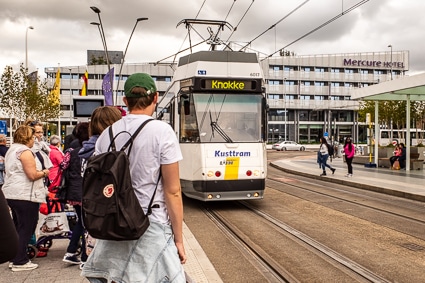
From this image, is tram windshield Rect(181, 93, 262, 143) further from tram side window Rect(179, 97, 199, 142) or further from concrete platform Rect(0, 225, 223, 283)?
concrete platform Rect(0, 225, 223, 283)

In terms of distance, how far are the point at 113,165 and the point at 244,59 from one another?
8973mm

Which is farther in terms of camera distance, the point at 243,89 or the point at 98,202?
the point at 243,89

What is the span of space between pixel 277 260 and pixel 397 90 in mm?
16654

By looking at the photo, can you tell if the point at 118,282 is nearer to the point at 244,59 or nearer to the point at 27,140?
the point at 27,140

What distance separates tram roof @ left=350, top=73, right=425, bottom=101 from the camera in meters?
18.9

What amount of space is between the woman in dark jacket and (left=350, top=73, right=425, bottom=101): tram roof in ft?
52.8

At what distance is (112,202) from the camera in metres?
2.49

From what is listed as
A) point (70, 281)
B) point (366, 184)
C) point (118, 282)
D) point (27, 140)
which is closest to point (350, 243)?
point (70, 281)

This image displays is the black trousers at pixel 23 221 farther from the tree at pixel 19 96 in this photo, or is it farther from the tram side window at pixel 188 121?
the tree at pixel 19 96

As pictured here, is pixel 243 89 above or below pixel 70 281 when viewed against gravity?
above

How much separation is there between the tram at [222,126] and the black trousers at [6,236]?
8.58 metres

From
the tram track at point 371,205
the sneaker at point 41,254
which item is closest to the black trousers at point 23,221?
the sneaker at point 41,254

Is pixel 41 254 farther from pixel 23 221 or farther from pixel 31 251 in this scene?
pixel 23 221

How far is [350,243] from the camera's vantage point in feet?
24.4
